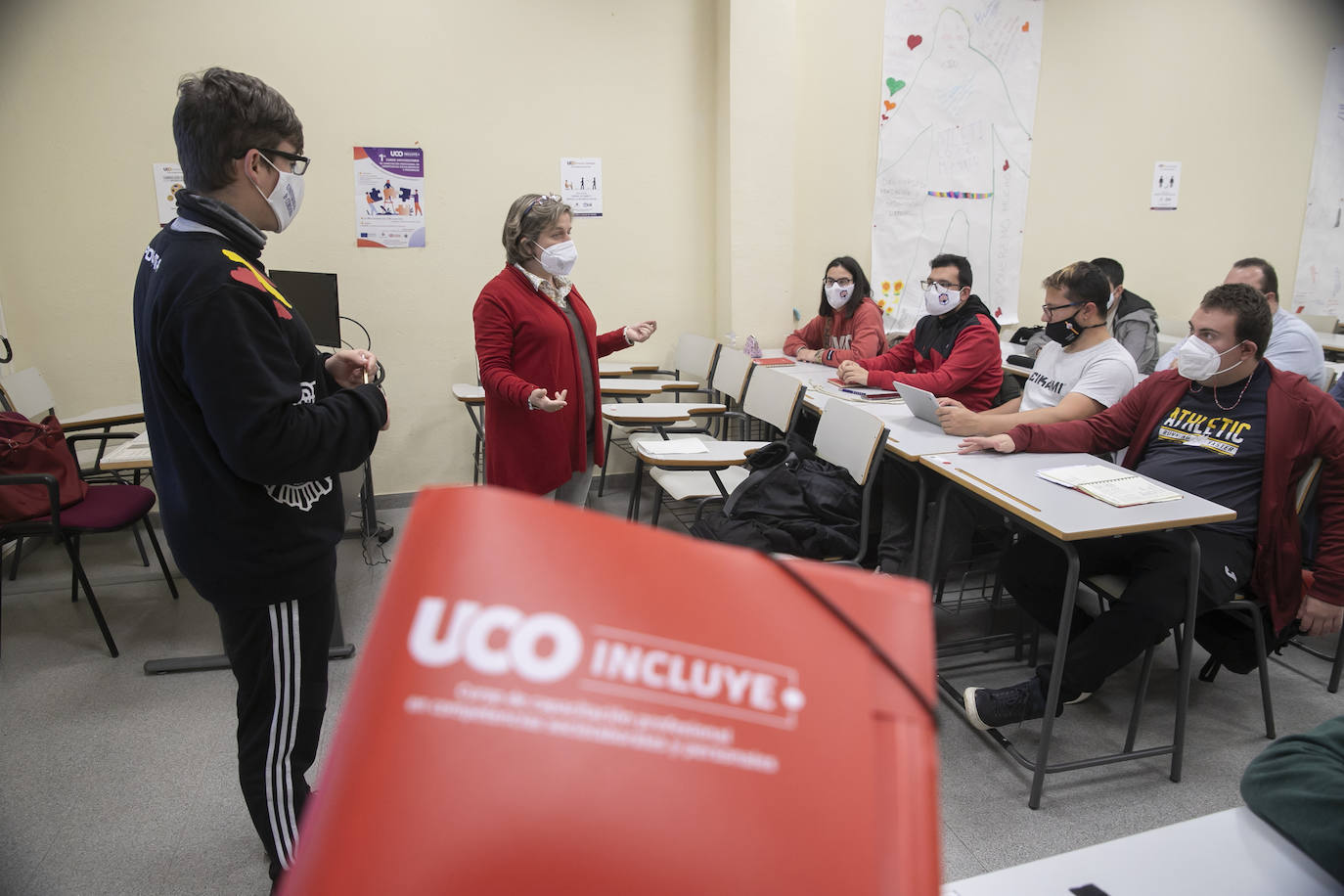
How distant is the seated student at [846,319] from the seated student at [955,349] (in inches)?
18.9

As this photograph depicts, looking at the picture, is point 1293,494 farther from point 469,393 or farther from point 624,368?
point 469,393

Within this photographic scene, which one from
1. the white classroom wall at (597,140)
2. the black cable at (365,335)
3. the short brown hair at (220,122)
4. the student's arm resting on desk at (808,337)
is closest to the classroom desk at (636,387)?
the white classroom wall at (597,140)

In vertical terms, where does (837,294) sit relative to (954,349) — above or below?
above

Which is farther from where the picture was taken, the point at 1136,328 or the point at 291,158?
the point at 1136,328

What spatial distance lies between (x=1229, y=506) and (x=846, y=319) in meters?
2.17

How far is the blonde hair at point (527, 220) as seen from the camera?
2.22 meters

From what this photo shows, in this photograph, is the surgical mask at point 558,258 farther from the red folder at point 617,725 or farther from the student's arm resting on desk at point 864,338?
the red folder at point 617,725

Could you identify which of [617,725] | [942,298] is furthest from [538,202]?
[617,725]

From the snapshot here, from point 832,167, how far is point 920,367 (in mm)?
1579

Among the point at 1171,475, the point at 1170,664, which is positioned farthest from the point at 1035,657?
the point at 1171,475

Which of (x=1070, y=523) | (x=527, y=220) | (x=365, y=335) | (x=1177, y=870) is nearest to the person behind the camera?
(x=1177, y=870)

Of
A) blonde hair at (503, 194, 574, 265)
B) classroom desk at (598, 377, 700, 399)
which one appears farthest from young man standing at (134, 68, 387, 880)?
classroom desk at (598, 377, 700, 399)

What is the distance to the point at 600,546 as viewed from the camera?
0.42m

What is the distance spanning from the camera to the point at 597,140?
404 centimetres
